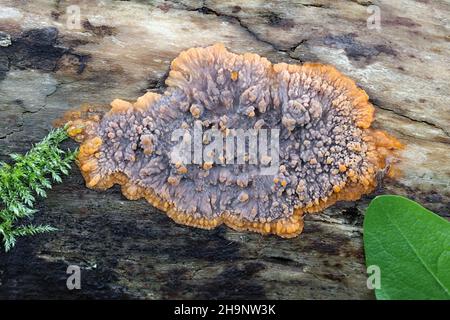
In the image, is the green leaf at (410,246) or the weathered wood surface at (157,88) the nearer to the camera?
the green leaf at (410,246)

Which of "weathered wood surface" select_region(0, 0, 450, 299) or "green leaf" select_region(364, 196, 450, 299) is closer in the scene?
"green leaf" select_region(364, 196, 450, 299)

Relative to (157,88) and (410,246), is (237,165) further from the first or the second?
(410,246)

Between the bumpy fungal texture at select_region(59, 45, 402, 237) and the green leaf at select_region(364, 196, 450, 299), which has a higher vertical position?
the bumpy fungal texture at select_region(59, 45, 402, 237)

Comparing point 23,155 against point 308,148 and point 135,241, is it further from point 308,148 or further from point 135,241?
point 308,148

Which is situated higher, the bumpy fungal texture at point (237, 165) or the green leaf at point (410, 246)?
the bumpy fungal texture at point (237, 165)
